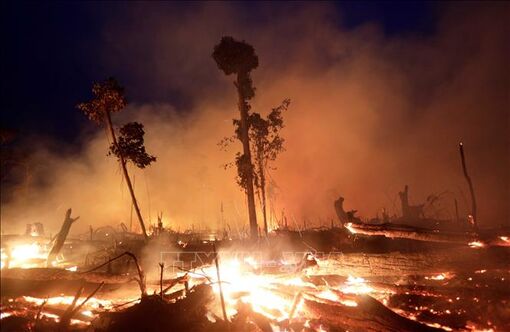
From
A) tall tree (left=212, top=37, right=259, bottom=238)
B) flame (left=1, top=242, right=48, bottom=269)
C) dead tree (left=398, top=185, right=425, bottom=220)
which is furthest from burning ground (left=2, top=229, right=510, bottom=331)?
dead tree (left=398, top=185, right=425, bottom=220)

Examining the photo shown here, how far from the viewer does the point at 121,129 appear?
20.1m

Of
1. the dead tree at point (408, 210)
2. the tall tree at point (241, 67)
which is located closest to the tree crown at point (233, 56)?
the tall tree at point (241, 67)

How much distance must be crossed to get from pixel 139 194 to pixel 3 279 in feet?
130

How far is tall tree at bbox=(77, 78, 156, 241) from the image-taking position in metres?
19.6

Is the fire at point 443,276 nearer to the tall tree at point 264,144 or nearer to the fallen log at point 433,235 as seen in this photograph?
the fallen log at point 433,235

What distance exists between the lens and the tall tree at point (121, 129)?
772 inches

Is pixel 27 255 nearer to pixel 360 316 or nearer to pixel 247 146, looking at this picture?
pixel 247 146

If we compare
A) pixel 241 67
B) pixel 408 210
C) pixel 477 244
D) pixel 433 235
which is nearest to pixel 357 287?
pixel 433 235

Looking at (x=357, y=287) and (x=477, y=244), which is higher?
(x=477, y=244)

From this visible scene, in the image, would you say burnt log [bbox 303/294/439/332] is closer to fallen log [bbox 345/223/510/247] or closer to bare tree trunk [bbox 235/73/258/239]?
fallen log [bbox 345/223/510/247]

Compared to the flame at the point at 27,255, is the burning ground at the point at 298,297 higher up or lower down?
lower down

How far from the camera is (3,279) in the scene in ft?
29.8

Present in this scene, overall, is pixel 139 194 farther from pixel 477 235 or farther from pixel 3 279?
pixel 477 235

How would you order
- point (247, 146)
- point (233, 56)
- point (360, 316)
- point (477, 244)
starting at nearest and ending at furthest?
point (360, 316) → point (477, 244) → point (247, 146) → point (233, 56)
